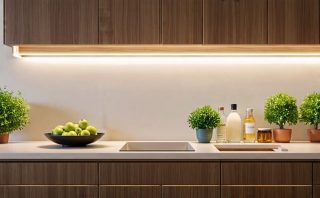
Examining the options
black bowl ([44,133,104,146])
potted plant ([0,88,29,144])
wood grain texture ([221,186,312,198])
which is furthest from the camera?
potted plant ([0,88,29,144])

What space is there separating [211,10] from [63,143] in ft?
3.85

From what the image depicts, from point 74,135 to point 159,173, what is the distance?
57cm

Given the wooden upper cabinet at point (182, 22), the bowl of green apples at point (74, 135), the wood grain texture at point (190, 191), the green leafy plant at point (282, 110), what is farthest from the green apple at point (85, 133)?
the green leafy plant at point (282, 110)

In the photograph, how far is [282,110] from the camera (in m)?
2.72

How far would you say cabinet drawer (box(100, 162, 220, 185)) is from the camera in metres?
2.20

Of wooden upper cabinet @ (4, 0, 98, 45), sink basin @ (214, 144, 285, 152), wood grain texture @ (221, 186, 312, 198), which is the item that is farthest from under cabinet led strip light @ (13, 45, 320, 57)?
wood grain texture @ (221, 186, 312, 198)

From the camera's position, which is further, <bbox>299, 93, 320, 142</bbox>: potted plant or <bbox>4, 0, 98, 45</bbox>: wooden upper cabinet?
<bbox>299, 93, 320, 142</bbox>: potted plant

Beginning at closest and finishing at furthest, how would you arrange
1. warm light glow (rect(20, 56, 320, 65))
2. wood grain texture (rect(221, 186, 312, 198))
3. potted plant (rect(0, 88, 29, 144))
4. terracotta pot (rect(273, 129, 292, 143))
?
wood grain texture (rect(221, 186, 312, 198)), potted plant (rect(0, 88, 29, 144)), terracotta pot (rect(273, 129, 292, 143)), warm light glow (rect(20, 56, 320, 65))

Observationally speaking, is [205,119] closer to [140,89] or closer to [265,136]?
[265,136]

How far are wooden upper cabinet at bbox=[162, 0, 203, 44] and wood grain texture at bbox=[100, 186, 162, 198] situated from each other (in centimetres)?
88

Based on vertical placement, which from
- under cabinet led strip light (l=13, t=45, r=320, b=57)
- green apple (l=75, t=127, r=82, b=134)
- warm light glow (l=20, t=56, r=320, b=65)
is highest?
under cabinet led strip light (l=13, t=45, r=320, b=57)

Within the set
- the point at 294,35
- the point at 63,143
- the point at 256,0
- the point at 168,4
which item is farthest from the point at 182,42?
the point at 63,143

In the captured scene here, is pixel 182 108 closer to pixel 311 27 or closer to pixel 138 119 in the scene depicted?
pixel 138 119

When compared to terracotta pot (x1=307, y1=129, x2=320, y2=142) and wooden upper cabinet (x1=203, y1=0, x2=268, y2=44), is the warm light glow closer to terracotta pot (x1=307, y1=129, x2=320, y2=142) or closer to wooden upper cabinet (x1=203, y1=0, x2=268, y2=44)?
wooden upper cabinet (x1=203, y1=0, x2=268, y2=44)
